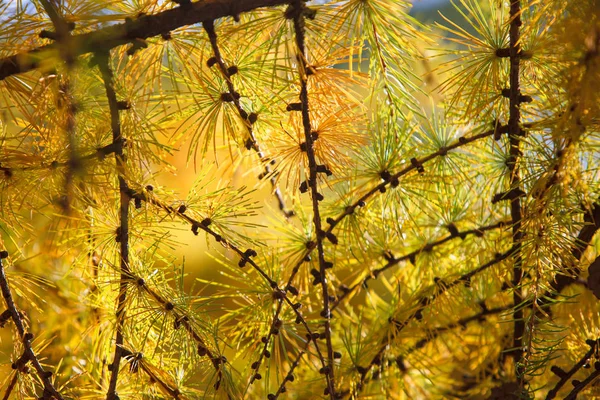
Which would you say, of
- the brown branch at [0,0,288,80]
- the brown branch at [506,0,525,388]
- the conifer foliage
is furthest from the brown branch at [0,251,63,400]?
the brown branch at [506,0,525,388]

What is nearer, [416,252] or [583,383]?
[583,383]

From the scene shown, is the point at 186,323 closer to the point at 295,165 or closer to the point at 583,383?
the point at 295,165

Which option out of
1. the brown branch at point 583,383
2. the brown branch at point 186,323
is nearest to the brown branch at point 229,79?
the brown branch at point 186,323

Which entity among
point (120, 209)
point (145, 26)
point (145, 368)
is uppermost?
point (145, 26)

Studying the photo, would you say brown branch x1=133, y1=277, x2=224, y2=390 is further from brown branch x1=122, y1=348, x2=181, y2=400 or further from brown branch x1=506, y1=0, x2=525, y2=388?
brown branch x1=506, y1=0, x2=525, y2=388

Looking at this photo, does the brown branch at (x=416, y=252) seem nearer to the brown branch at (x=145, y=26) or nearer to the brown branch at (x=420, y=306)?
the brown branch at (x=420, y=306)

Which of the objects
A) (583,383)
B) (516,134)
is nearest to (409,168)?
(516,134)

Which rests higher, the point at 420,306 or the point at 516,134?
the point at 516,134
